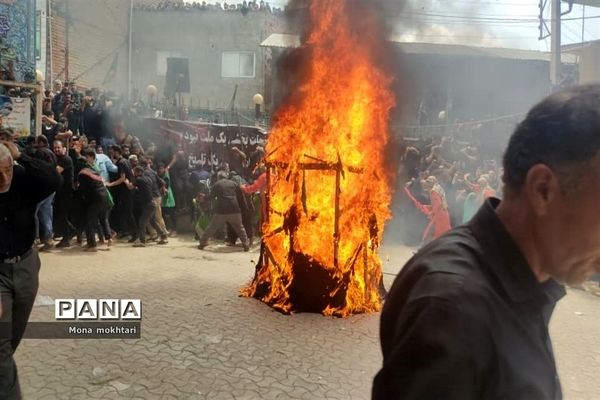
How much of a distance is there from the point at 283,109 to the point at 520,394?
6715 mm

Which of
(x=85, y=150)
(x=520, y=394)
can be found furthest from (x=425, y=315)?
(x=85, y=150)

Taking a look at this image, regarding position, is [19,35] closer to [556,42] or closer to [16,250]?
[16,250]

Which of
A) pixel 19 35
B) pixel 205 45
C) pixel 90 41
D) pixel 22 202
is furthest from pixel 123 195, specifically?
pixel 205 45

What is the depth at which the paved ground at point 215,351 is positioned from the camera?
14.4 ft

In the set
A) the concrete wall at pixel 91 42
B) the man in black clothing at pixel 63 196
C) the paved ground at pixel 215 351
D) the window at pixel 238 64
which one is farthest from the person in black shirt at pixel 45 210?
the window at pixel 238 64

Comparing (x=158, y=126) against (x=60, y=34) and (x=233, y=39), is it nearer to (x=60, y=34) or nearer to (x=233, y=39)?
(x=60, y=34)

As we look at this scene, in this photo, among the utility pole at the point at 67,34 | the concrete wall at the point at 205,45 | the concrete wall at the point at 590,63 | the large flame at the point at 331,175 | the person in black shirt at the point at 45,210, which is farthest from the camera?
the concrete wall at the point at 205,45

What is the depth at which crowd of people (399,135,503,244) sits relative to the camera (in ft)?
32.1

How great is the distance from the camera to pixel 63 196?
1035cm

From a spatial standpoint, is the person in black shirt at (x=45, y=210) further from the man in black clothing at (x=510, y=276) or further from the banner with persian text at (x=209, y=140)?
the man in black clothing at (x=510, y=276)

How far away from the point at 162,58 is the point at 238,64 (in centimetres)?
409

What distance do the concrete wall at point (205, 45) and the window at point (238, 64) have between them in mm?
182

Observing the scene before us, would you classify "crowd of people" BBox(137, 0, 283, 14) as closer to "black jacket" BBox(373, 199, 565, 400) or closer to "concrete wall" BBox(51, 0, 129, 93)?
Result: "concrete wall" BBox(51, 0, 129, 93)

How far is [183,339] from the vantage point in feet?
18.0
